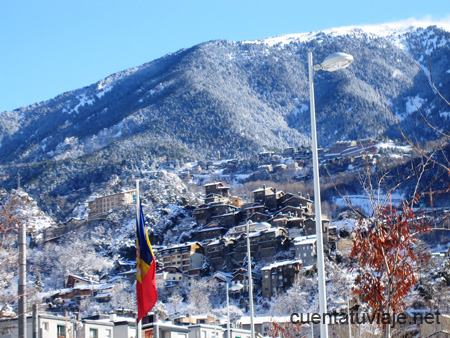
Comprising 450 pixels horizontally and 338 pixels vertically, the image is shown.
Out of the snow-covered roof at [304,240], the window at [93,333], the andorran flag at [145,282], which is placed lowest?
the window at [93,333]

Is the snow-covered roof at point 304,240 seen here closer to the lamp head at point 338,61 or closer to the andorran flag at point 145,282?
the andorran flag at point 145,282

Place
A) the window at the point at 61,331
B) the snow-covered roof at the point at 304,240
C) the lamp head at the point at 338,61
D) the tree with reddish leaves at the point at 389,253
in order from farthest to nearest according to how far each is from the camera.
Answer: the snow-covered roof at the point at 304,240, the window at the point at 61,331, the lamp head at the point at 338,61, the tree with reddish leaves at the point at 389,253

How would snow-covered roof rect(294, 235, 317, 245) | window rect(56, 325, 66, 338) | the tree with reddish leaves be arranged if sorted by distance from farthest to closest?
snow-covered roof rect(294, 235, 317, 245)
window rect(56, 325, 66, 338)
the tree with reddish leaves

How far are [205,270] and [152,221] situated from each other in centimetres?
2323

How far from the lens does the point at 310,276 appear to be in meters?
89.9

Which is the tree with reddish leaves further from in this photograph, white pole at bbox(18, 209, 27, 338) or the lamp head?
white pole at bbox(18, 209, 27, 338)

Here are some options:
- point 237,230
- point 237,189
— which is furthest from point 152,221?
point 237,189

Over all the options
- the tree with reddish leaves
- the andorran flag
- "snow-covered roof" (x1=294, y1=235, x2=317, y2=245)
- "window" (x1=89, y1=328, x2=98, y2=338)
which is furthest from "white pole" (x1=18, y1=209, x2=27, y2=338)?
"snow-covered roof" (x1=294, y1=235, x2=317, y2=245)

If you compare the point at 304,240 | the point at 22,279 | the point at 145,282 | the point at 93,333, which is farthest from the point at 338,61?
the point at 304,240

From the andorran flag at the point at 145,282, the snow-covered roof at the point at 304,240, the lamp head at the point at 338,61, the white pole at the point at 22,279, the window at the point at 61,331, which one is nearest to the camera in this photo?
the lamp head at the point at 338,61

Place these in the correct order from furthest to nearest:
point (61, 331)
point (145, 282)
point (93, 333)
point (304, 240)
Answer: point (304, 240) < point (93, 333) < point (61, 331) < point (145, 282)

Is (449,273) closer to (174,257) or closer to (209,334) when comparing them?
(209,334)

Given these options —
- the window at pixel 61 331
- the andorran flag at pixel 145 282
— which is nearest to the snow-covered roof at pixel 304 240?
the window at pixel 61 331

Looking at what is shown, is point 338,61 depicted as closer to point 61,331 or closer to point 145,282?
point 145,282
